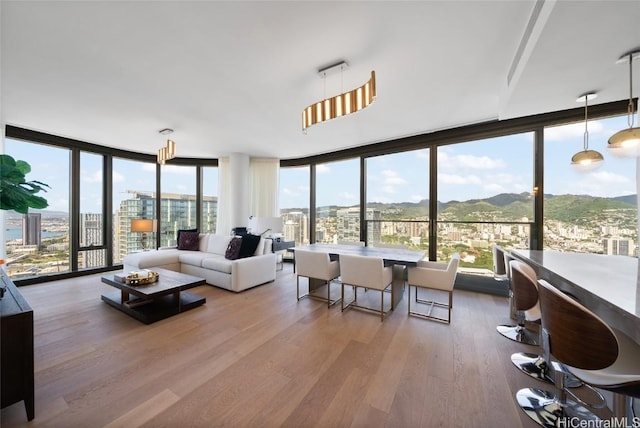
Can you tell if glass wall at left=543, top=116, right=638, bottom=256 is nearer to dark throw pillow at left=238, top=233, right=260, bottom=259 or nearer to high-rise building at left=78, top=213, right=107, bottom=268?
dark throw pillow at left=238, top=233, right=260, bottom=259

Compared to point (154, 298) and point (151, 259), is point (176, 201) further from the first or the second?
point (154, 298)

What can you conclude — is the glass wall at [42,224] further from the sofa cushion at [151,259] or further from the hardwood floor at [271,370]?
the hardwood floor at [271,370]

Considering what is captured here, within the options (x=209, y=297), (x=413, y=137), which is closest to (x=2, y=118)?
(x=209, y=297)

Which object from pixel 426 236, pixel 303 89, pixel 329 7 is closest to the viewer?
pixel 329 7

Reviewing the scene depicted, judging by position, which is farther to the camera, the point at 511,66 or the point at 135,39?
the point at 511,66

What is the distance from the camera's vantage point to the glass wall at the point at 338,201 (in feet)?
16.8

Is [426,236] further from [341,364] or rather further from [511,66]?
[341,364]

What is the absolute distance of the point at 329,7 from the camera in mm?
1575

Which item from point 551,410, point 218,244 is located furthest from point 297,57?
point 218,244

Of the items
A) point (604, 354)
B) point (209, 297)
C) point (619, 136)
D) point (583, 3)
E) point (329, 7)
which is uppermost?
point (329, 7)

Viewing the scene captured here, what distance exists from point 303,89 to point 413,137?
8.35 ft

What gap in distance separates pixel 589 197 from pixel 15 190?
5693mm

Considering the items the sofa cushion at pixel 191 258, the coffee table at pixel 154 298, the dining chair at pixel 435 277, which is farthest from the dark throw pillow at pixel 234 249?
the dining chair at pixel 435 277

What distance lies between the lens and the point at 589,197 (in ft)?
9.75
